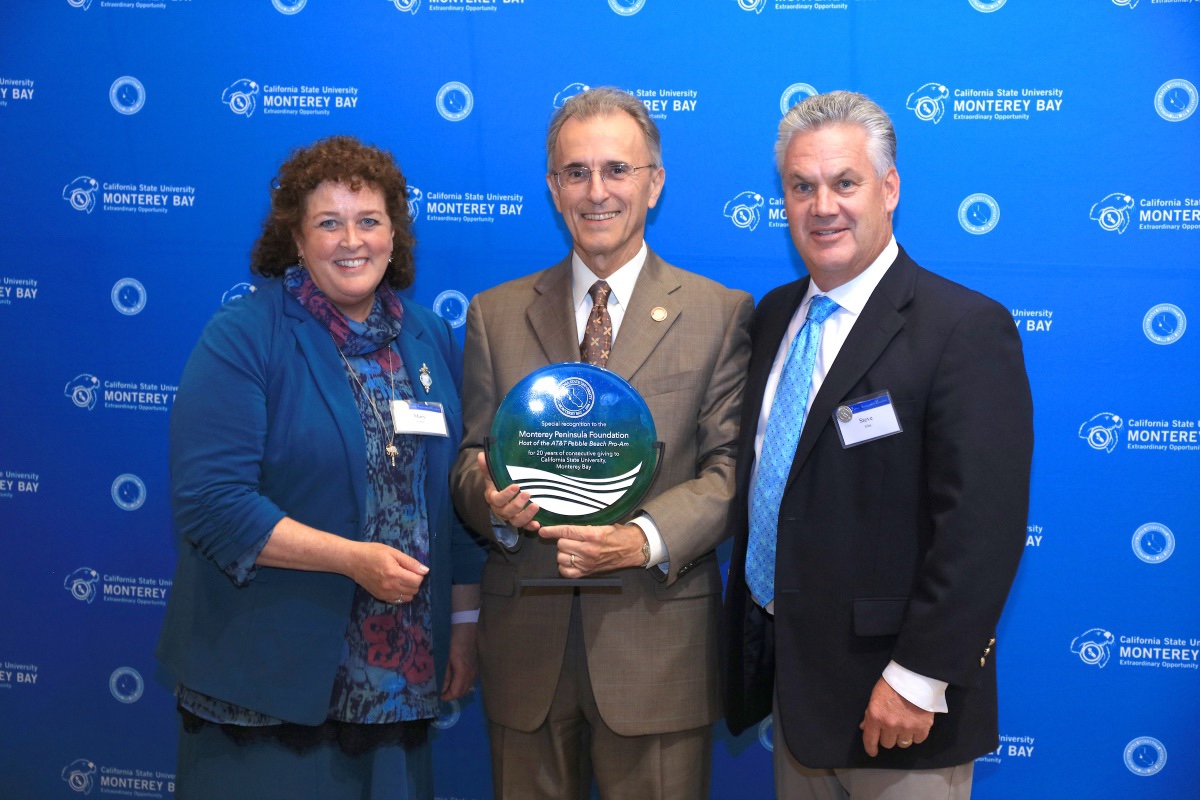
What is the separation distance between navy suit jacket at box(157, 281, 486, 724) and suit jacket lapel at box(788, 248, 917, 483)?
103 cm

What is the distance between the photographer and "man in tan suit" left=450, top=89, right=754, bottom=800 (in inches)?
86.3

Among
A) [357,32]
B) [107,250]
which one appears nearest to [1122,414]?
[357,32]

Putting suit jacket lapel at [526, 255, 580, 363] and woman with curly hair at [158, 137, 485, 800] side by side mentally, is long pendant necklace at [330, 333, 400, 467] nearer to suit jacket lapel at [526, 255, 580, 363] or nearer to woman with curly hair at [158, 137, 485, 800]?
woman with curly hair at [158, 137, 485, 800]

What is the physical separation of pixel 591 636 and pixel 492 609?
28 centimetres

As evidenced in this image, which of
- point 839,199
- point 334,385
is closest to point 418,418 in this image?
point 334,385

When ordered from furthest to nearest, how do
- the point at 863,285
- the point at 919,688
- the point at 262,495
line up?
the point at 262,495 → the point at 863,285 → the point at 919,688

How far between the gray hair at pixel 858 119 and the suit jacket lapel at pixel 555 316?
67 centimetres

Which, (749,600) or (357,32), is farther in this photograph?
(357,32)

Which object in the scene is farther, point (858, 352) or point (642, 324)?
point (642, 324)

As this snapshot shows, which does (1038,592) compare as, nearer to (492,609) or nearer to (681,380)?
(681,380)

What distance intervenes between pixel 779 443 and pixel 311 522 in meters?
1.11

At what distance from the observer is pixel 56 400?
3541mm

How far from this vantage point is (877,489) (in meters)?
1.95

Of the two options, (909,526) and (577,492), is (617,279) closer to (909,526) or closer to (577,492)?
(577,492)
